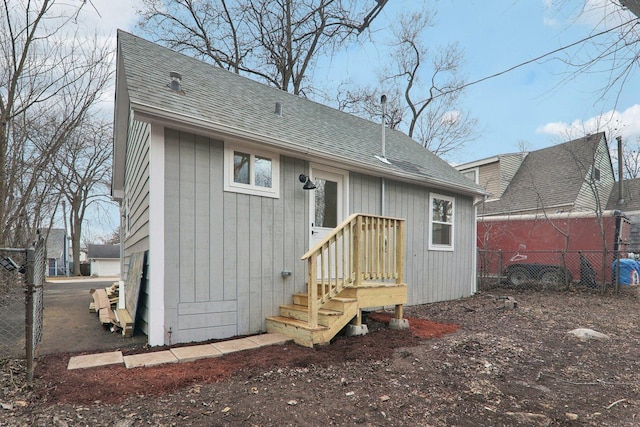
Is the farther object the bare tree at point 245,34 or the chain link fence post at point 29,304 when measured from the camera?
the bare tree at point 245,34

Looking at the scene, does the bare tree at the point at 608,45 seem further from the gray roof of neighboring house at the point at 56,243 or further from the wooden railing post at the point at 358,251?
the gray roof of neighboring house at the point at 56,243

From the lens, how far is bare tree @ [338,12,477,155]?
1612 cm

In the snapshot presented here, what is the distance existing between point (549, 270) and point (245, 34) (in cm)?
1329

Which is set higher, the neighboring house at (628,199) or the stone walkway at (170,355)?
the neighboring house at (628,199)

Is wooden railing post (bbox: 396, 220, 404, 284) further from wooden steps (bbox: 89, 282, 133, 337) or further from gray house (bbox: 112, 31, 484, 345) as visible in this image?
wooden steps (bbox: 89, 282, 133, 337)

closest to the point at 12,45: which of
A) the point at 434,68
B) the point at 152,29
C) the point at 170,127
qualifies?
the point at 170,127

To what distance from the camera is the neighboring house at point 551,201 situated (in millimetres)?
9320

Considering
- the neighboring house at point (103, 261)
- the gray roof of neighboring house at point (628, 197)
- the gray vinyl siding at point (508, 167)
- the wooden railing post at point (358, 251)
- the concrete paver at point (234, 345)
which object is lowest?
the neighboring house at point (103, 261)

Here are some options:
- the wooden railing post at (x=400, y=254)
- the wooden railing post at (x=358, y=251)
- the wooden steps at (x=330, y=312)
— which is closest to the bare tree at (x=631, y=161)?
the wooden railing post at (x=400, y=254)

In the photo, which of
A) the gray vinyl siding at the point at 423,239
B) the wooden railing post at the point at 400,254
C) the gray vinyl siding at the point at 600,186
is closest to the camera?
the wooden railing post at the point at 400,254

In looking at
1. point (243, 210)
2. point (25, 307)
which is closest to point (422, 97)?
point (243, 210)

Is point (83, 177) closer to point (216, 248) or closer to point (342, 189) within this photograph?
point (342, 189)

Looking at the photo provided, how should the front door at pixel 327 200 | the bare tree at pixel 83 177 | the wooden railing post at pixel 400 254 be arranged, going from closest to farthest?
the wooden railing post at pixel 400 254 → the front door at pixel 327 200 → the bare tree at pixel 83 177

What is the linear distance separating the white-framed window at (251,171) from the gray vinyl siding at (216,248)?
8 centimetres
